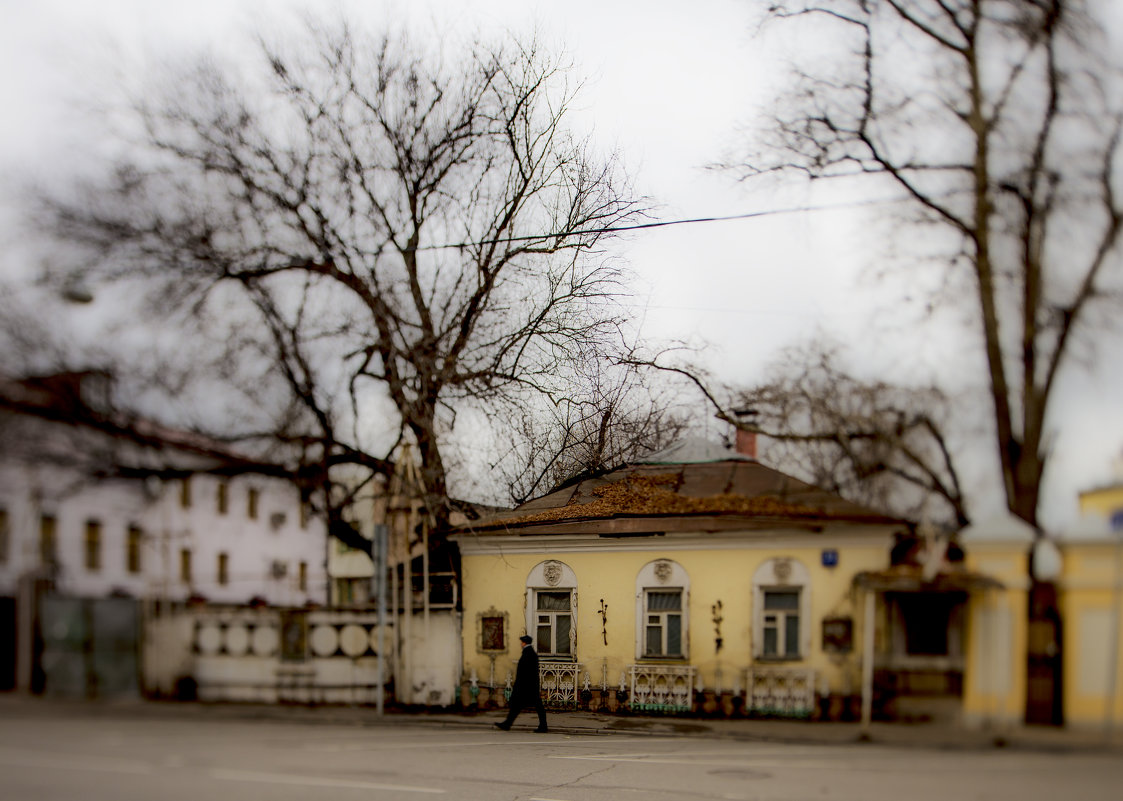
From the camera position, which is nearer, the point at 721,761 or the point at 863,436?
the point at 863,436

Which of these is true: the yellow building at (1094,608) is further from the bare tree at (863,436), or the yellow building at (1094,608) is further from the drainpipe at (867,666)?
the drainpipe at (867,666)

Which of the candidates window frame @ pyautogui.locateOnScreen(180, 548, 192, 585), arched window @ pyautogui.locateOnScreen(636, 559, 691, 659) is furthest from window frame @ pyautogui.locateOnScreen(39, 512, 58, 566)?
arched window @ pyautogui.locateOnScreen(636, 559, 691, 659)

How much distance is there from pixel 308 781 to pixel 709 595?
1.67 m

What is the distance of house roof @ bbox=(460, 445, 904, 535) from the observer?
2.33 m

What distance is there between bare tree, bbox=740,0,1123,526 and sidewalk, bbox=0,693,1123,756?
1.69ft

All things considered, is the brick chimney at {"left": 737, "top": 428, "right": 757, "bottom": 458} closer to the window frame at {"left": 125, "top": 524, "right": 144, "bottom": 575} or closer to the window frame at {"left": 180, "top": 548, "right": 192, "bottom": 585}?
the window frame at {"left": 180, "top": 548, "right": 192, "bottom": 585}

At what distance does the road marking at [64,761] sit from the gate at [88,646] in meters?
0.19

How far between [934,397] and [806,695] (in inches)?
31.1

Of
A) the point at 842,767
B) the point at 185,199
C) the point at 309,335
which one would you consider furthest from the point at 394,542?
the point at 842,767

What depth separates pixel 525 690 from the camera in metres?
2.92

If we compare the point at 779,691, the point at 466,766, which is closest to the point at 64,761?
the point at 466,766

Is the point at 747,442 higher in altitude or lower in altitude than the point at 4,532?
higher

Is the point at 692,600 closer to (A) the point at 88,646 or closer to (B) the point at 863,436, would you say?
(B) the point at 863,436

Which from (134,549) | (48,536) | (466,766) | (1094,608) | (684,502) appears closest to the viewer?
(1094,608)
